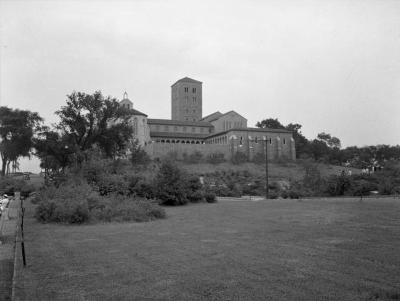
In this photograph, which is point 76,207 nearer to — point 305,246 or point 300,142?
point 305,246

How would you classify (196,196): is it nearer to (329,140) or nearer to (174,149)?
(174,149)

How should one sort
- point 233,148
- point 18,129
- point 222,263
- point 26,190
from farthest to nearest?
point 233,148
point 18,129
point 26,190
point 222,263

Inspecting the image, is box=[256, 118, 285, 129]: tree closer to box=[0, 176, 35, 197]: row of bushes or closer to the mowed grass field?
box=[0, 176, 35, 197]: row of bushes

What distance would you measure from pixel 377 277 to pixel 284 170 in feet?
200

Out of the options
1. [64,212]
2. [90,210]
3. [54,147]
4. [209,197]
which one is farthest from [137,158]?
[64,212]

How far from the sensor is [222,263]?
8.33 metres

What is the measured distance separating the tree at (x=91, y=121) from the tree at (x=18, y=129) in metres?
4.23

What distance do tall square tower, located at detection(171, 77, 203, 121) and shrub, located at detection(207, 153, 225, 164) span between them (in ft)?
118

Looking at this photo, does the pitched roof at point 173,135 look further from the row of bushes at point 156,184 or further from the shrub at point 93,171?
the shrub at point 93,171

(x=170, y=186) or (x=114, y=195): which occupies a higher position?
(x=170, y=186)

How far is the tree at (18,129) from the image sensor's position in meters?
43.9

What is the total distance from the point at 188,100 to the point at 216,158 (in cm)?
4035

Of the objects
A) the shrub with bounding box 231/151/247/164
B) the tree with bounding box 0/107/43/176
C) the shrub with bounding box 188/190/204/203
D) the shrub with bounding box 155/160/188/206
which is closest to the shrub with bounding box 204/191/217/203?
the shrub with bounding box 188/190/204/203

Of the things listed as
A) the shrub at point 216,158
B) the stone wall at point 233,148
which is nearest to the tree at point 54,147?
the stone wall at point 233,148
